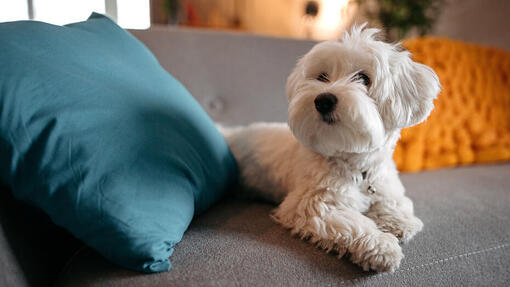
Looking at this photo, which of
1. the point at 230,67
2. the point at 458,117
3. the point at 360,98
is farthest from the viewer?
the point at 458,117

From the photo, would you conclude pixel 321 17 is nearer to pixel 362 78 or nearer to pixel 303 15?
pixel 303 15

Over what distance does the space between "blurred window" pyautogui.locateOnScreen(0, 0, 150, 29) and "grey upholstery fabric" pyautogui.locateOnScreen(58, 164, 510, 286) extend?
2.86 meters

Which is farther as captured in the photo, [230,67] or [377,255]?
[230,67]

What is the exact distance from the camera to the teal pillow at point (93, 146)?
0.71 metres

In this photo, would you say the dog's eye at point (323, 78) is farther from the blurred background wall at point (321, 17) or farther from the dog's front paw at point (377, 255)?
the blurred background wall at point (321, 17)

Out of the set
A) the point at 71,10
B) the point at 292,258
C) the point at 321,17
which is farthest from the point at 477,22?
the point at 71,10

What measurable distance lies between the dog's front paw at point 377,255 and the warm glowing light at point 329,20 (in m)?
3.58

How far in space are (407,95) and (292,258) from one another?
598 millimetres

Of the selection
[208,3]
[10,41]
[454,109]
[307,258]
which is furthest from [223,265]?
[208,3]

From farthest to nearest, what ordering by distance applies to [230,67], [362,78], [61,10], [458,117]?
[61,10]
[458,117]
[230,67]
[362,78]

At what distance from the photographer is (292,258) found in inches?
33.2

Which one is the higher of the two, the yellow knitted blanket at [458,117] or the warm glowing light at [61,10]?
the warm glowing light at [61,10]

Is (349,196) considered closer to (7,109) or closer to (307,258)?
(307,258)

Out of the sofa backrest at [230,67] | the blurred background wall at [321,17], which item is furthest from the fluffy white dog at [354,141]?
the blurred background wall at [321,17]
